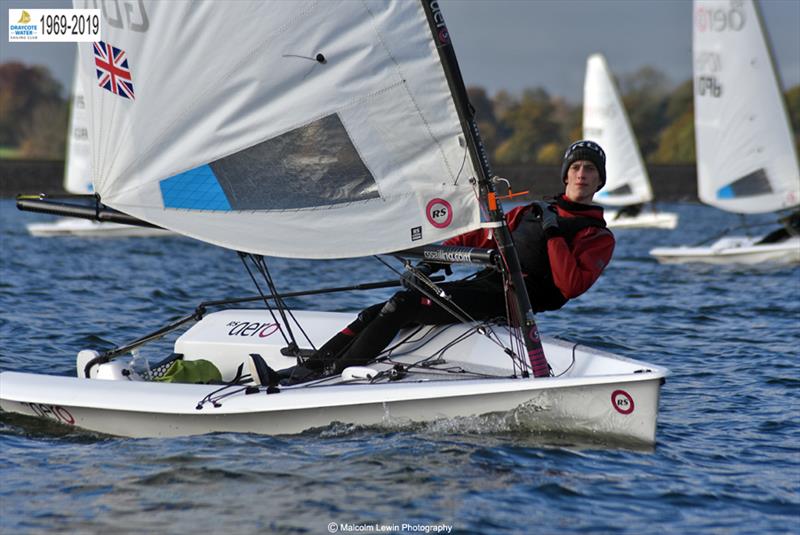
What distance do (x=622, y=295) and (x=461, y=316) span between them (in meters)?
5.76

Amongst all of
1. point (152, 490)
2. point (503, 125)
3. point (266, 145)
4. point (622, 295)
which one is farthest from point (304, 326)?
point (503, 125)

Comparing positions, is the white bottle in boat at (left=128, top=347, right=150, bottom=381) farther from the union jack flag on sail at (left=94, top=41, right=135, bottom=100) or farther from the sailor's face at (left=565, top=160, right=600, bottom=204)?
the sailor's face at (left=565, top=160, right=600, bottom=204)

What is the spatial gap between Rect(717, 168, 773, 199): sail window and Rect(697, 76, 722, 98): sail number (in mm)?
1185

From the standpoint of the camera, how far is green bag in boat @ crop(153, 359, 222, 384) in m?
5.00

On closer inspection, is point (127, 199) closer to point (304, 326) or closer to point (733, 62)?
point (304, 326)

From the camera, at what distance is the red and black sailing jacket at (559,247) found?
459 centimetres

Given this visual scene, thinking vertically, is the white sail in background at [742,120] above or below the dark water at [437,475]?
above

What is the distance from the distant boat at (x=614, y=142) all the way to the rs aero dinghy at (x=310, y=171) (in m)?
19.0

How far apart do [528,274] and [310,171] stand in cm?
102

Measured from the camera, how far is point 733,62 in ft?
47.9

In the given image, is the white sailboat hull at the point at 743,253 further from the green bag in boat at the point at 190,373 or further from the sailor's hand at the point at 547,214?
the green bag in boat at the point at 190,373

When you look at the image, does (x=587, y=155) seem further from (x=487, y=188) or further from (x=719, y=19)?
(x=719, y=19)

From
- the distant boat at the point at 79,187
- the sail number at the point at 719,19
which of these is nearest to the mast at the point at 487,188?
the sail number at the point at 719,19

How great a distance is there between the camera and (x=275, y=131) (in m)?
4.49
